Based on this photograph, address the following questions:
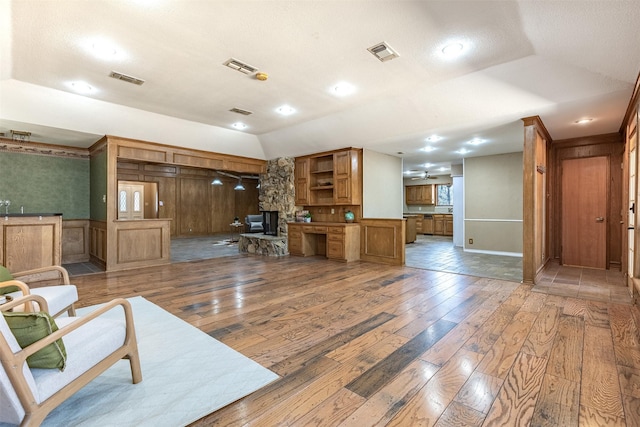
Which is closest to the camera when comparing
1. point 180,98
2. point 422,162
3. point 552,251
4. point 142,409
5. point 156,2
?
point 142,409

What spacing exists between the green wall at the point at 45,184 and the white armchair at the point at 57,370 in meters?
5.90

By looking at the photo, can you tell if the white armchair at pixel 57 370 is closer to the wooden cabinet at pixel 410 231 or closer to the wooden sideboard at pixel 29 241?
the wooden sideboard at pixel 29 241

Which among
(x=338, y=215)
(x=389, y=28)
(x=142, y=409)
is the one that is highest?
(x=389, y=28)

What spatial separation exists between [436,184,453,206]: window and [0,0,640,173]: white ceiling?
23.6ft

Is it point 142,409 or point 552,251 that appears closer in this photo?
point 142,409

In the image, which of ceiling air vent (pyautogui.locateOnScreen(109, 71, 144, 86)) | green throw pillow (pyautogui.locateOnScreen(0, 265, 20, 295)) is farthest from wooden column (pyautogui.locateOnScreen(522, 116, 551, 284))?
green throw pillow (pyautogui.locateOnScreen(0, 265, 20, 295))

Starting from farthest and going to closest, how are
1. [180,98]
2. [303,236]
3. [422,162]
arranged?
[422,162]
[303,236]
[180,98]

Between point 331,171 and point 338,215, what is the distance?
3.53 feet

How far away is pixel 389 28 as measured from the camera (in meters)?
2.83

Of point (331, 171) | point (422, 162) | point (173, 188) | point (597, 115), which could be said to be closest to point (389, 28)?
point (597, 115)

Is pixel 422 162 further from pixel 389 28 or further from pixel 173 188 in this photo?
pixel 173 188

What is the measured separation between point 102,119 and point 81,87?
101cm

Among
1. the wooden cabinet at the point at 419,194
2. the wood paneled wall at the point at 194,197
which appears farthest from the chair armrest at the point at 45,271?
the wooden cabinet at the point at 419,194

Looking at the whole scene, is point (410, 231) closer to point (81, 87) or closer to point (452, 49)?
point (452, 49)
